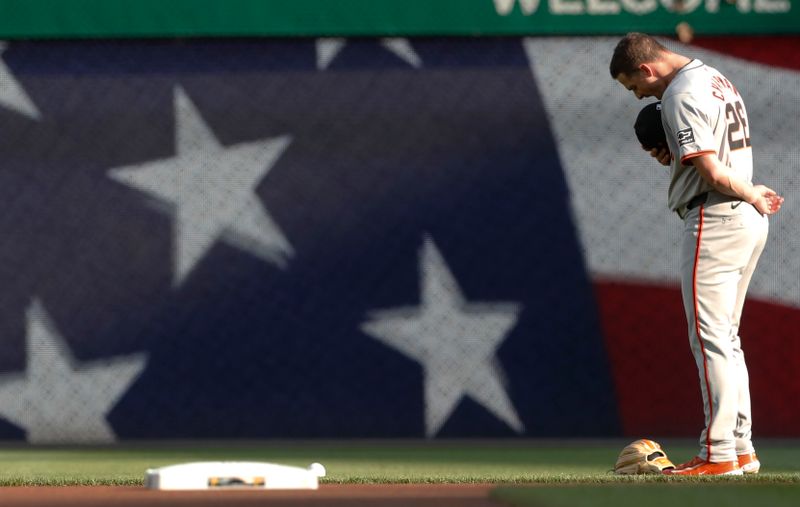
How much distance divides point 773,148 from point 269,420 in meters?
2.82

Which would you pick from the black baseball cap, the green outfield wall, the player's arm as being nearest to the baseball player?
the player's arm

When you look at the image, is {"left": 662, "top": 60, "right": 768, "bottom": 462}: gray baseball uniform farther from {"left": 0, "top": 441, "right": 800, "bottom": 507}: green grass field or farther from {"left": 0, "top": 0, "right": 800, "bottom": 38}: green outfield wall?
{"left": 0, "top": 0, "right": 800, "bottom": 38}: green outfield wall

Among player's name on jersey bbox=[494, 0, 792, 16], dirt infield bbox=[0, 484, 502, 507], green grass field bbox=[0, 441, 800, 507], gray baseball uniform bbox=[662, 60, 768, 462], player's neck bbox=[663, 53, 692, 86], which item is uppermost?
player's name on jersey bbox=[494, 0, 792, 16]

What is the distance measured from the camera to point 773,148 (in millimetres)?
6016

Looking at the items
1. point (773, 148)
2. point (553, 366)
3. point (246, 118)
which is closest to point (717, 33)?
point (773, 148)

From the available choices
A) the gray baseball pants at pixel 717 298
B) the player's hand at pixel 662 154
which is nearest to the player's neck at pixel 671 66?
the player's hand at pixel 662 154

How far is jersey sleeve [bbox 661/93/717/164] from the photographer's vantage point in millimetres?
3732

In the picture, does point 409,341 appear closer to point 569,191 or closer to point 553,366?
point 553,366

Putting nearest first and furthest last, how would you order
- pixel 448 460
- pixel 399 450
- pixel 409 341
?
pixel 448 460, pixel 399 450, pixel 409 341

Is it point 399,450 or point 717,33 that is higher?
point 717,33

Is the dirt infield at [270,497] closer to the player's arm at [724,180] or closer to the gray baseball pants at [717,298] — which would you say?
the gray baseball pants at [717,298]

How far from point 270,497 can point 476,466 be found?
5.20 feet

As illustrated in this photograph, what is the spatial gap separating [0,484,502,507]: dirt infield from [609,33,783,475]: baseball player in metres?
0.76

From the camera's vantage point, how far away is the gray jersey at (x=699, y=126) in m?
3.75
